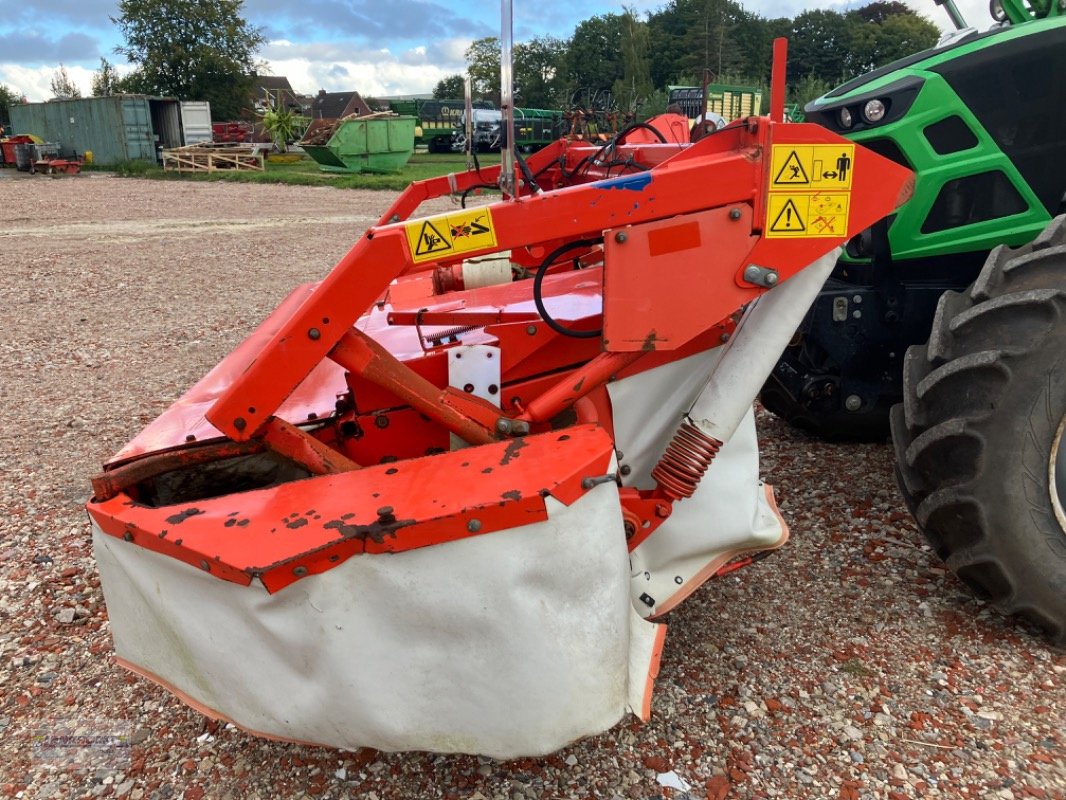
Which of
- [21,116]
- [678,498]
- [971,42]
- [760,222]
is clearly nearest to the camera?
[760,222]

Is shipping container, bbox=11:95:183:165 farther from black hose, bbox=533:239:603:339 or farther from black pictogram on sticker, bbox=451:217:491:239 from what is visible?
black pictogram on sticker, bbox=451:217:491:239

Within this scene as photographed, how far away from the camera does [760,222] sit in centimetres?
193

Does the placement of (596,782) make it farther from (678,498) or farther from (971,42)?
(971,42)

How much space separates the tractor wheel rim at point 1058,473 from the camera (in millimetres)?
2174

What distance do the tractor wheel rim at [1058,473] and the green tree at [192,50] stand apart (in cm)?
4317

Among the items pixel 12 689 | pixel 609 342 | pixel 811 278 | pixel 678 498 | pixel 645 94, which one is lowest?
pixel 12 689

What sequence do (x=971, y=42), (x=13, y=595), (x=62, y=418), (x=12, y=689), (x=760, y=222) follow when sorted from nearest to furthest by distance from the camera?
(x=760, y=222), (x=12, y=689), (x=971, y=42), (x=13, y=595), (x=62, y=418)

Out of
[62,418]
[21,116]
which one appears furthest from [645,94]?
[62,418]

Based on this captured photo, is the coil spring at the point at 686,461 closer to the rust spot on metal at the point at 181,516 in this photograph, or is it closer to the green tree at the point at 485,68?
the rust spot on metal at the point at 181,516

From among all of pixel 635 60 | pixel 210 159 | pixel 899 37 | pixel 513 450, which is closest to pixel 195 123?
pixel 210 159

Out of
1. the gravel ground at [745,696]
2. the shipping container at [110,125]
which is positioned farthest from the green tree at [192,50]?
the gravel ground at [745,696]

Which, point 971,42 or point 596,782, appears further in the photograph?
point 971,42

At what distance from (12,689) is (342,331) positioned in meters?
1.52

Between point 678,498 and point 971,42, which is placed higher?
point 971,42
